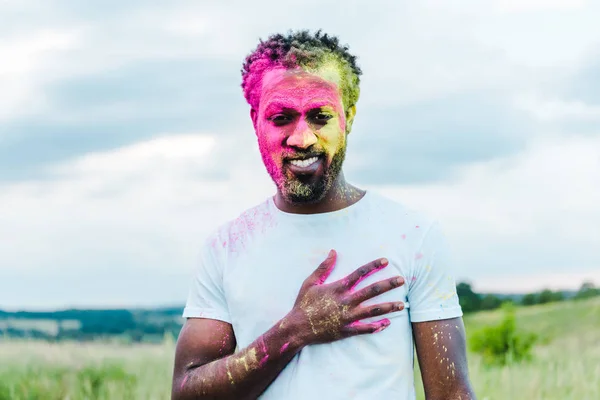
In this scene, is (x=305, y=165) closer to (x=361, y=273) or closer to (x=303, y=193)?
(x=303, y=193)

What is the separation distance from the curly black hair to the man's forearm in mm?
1105

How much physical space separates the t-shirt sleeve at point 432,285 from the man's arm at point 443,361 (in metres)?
0.04

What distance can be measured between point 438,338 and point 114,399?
14.5 feet

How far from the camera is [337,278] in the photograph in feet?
10.8

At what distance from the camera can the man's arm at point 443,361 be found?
3.26 m

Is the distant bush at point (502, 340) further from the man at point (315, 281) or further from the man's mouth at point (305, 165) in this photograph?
the man's mouth at point (305, 165)

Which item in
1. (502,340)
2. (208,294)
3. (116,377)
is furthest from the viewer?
(502,340)

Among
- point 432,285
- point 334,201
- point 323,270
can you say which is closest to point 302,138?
point 334,201

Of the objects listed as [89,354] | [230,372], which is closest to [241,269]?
[230,372]

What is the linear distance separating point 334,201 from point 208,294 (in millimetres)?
733

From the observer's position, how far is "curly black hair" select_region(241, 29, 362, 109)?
3.49m

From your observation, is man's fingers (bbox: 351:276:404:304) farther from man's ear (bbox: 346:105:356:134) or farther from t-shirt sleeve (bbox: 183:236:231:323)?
man's ear (bbox: 346:105:356:134)

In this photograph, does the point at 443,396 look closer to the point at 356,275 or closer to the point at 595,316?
the point at 356,275

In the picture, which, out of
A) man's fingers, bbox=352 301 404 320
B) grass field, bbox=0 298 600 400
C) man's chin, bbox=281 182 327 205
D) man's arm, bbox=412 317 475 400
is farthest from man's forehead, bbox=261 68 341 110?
grass field, bbox=0 298 600 400
